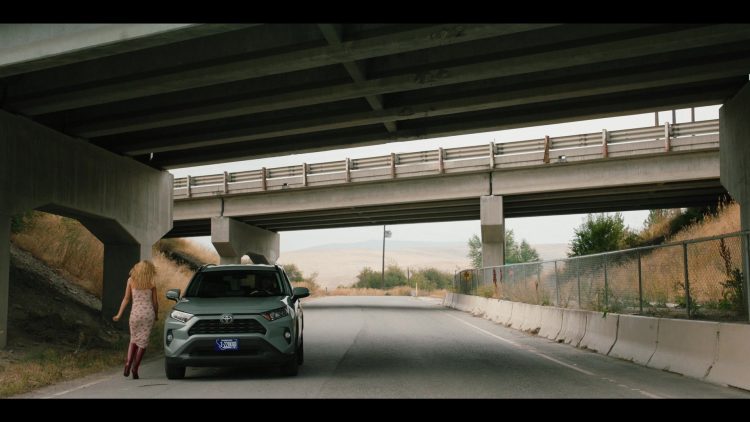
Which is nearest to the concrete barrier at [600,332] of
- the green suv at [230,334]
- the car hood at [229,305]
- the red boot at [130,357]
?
the green suv at [230,334]

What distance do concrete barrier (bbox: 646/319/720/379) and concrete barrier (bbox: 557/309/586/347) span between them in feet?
13.1

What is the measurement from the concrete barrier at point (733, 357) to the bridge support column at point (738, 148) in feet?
14.1

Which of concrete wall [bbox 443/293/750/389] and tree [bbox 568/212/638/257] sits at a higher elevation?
tree [bbox 568/212/638/257]

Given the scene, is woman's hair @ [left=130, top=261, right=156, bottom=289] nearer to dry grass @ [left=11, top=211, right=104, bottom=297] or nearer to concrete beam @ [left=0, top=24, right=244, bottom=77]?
concrete beam @ [left=0, top=24, right=244, bottom=77]

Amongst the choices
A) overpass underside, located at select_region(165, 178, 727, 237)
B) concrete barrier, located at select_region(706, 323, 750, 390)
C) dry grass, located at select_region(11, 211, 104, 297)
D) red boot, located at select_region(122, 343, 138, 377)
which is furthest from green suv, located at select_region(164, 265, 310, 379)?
overpass underside, located at select_region(165, 178, 727, 237)

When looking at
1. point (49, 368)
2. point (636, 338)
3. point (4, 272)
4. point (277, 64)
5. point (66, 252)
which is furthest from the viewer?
point (66, 252)

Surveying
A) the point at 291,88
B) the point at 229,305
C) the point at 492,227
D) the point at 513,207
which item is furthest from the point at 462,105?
the point at 513,207

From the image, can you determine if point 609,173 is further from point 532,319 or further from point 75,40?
point 75,40

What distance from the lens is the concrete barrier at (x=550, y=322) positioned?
709 inches

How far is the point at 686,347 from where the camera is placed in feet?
36.5

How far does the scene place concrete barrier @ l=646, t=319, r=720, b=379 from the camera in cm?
1041

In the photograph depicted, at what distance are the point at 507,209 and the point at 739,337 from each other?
35.8 m

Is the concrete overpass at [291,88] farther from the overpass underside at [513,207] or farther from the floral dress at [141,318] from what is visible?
the overpass underside at [513,207]

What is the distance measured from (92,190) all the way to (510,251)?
112 meters
